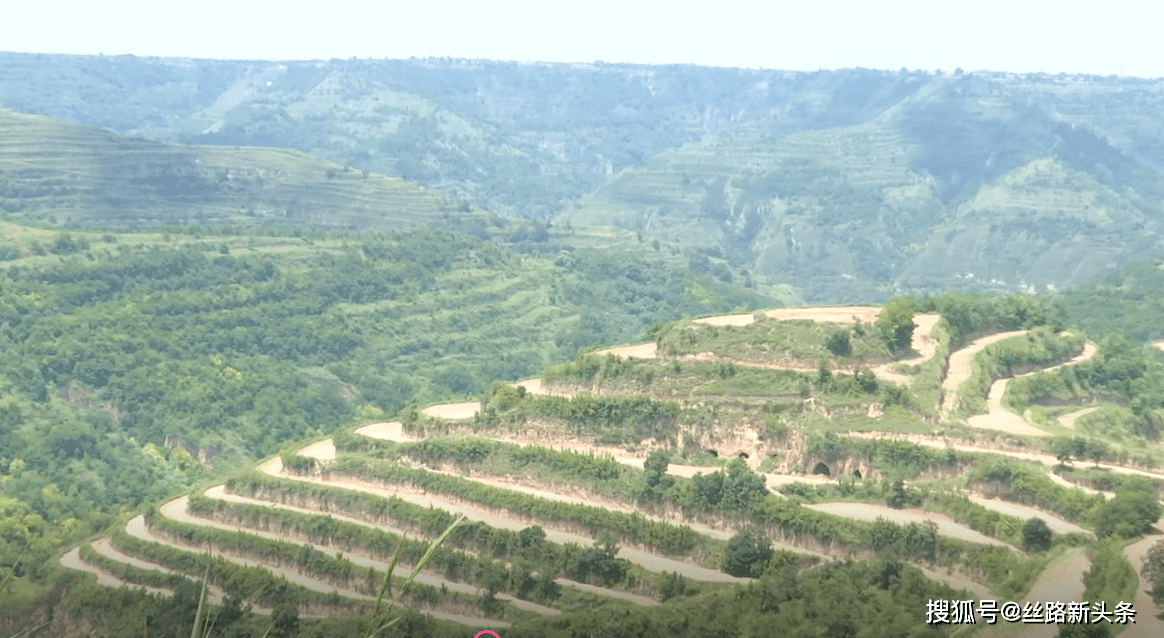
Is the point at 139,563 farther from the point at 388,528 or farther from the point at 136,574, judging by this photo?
the point at 388,528

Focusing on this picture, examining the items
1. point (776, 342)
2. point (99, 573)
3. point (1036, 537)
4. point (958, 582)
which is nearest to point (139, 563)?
point (99, 573)

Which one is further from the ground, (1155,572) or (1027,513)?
(1155,572)

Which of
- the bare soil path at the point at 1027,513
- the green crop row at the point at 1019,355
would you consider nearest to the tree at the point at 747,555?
the bare soil path at the point at 1027,513

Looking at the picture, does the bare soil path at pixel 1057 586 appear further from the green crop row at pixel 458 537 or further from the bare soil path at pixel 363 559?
the bare soil path at pixel 363 559

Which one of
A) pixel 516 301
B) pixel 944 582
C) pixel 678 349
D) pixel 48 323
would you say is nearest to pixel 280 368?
pixel 48 323

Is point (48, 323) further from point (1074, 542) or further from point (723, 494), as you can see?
point (1074, 542)

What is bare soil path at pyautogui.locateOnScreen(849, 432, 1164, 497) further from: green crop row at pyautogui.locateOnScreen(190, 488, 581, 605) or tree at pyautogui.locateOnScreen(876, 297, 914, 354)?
green crop row at pyautogui.locateOnScreen(190, 488, 581, 605)

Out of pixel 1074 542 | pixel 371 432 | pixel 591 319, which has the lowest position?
pixel 591 319
